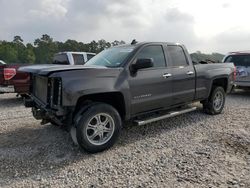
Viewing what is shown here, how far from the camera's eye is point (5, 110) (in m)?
7.30

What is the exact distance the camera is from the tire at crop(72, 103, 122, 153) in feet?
13.0

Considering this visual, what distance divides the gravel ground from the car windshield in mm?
1457

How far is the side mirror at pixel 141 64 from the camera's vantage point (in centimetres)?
448

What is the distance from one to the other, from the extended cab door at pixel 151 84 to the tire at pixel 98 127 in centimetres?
53

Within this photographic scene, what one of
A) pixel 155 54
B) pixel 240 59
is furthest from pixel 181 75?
pixel 240 59

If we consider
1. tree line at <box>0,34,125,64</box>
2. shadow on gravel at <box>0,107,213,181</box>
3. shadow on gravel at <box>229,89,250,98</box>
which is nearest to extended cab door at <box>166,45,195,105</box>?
shadow on gravel at <box>0,107,213,181</box>

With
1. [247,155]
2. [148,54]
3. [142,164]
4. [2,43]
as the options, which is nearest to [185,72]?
[148,54]

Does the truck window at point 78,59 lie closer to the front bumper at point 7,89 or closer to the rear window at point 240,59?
the front bumper at point 7,89

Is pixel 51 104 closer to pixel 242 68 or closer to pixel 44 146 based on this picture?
pixel 44 146

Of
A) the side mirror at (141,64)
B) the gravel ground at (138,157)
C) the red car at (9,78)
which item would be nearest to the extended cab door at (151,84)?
the side mirror at (141,64)

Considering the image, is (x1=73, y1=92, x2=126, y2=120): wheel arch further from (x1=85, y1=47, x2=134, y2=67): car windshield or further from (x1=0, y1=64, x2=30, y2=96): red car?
(x1=0, y1=64, x2=30, y2=96): red car

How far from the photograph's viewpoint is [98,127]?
13.8 feet

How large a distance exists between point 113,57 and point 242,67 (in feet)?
22.0

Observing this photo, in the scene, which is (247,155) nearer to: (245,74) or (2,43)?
(245,74)
